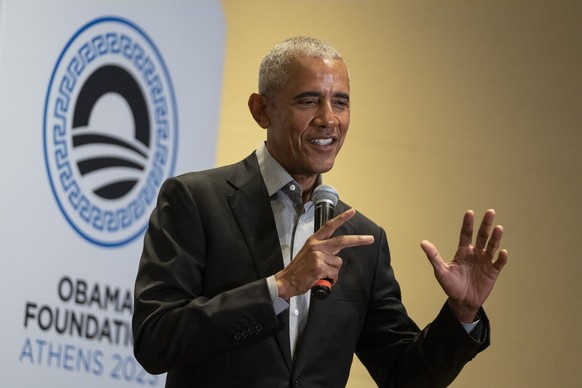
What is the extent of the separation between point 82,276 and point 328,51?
159 centimetres

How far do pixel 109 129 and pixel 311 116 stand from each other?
1.59 meters

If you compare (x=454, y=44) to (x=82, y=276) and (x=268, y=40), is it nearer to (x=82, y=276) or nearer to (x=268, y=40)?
(x=268, y=40)

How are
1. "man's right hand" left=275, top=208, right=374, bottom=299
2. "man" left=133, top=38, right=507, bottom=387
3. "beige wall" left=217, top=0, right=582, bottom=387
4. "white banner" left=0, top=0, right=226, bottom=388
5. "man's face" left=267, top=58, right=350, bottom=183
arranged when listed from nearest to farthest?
"man's right hand" left=275, top=208, right=374, bottom=299
"man" left=133, top=38, right=507, bottom=387
"man's face" left=267, top=58, right=350, bottom=183
"white banner" left=0, top=0, right=226, bottom=388
"beige wall" left=217, top=0, right=582, bottom=387

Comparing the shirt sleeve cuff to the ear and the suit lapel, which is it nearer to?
the suit lapel

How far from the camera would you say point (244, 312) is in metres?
2.26

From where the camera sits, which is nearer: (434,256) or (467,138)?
(434,256)

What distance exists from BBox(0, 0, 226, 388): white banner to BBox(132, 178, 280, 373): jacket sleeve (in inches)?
46.7

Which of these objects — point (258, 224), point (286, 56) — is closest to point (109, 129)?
point (286, 56)

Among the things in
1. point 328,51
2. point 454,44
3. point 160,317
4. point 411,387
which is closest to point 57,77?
point 328,51

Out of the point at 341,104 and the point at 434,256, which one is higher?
the point at 341,104

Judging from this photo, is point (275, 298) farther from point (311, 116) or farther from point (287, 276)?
point (311, 116)

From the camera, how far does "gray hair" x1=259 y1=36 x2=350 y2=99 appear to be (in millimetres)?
2635

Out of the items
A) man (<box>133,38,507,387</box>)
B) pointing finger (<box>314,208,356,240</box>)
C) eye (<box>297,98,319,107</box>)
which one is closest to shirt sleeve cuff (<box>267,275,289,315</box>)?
man (<box>133,38,507,387</box>)

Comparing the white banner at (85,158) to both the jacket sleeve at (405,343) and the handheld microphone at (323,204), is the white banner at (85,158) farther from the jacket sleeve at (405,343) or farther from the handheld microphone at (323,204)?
the handheld microphone at (323,204)
